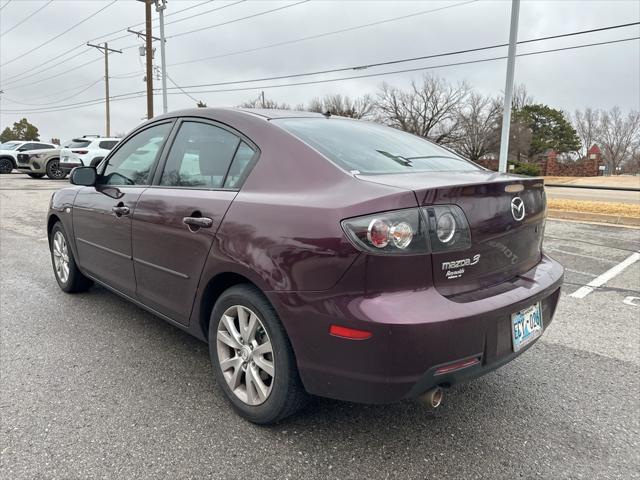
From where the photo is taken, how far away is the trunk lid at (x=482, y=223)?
6.48 feet

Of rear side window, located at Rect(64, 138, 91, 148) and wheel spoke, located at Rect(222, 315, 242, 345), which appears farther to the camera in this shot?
rear side window, located at Rect(64, 138, 91, 148)

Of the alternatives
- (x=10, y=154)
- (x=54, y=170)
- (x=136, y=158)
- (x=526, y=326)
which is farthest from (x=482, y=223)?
(x=10, y=154)

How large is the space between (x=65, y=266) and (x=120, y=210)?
162cm

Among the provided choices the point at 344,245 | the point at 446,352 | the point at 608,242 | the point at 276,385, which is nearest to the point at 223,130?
the point at 344,245

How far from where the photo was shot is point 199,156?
2846mm

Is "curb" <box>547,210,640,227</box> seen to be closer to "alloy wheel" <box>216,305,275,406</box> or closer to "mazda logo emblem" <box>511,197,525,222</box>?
"mazda logo emblem" <box>511,197,525,222</box>

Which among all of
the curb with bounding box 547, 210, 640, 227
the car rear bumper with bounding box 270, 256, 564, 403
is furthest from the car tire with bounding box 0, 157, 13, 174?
the car rear bumper with bounding box 270, 256, 564, 403

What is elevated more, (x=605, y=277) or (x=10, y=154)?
(x=10, y=154)

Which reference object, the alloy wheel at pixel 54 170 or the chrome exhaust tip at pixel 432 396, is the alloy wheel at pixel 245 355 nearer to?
the chrome exhaust tip at pixel 432 396

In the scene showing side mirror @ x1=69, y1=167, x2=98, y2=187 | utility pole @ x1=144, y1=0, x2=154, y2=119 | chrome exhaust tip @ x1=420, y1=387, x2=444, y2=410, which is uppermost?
utility pole @ x1=144, y1=0, x2=154, y2=119

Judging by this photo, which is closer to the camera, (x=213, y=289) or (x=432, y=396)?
(x=432, y=396)

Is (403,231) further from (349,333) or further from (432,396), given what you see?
(432,396)

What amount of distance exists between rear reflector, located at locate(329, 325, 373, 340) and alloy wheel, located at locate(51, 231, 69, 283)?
10.9ft

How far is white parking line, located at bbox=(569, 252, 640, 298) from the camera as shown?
473 cm
